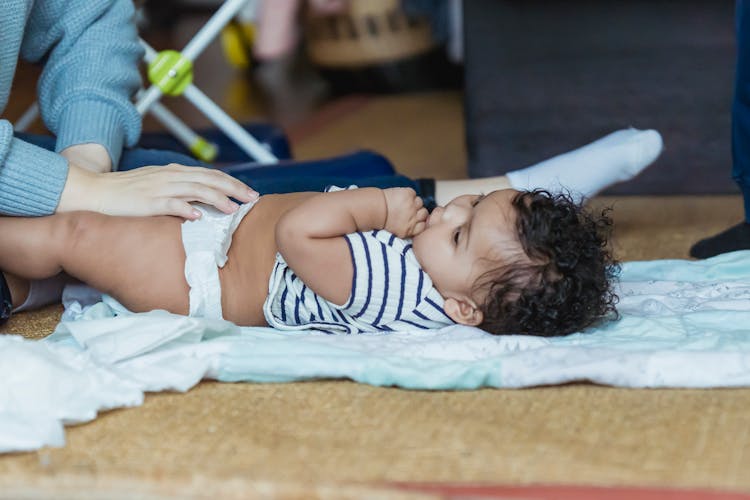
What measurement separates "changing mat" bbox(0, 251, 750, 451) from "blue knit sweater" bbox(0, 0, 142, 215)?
0.37 m

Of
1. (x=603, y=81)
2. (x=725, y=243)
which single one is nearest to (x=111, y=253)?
(x=725, y=243)

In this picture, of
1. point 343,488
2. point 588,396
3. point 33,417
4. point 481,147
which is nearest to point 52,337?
point 33,417

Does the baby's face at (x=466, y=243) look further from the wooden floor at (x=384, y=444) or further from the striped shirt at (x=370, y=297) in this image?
the wooden floor at (x=384, y=444)

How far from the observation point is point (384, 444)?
839 mm

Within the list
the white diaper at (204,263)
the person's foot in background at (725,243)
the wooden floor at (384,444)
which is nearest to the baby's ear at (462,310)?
the wooden floor at (384,444)

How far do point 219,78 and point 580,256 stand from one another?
2529mm

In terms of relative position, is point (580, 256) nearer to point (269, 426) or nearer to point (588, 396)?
point (588, 396)

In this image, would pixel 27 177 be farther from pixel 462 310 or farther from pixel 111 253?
pixel 462 310

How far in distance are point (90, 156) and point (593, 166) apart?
69 cm

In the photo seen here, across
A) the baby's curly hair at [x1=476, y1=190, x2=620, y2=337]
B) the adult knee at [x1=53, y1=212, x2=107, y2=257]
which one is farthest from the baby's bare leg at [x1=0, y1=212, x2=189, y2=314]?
the baby's curly hair at [x1=476, y1=190, x2=620, y2=337]

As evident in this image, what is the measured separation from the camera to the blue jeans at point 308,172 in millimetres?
1354

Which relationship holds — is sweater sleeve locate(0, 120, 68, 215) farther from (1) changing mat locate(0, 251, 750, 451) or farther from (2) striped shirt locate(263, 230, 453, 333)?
(2) striped shirt locate(263, 230, 453, 333)

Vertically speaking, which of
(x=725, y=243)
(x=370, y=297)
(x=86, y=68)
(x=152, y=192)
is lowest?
(x=725, y=243)

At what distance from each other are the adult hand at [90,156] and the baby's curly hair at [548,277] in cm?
54
